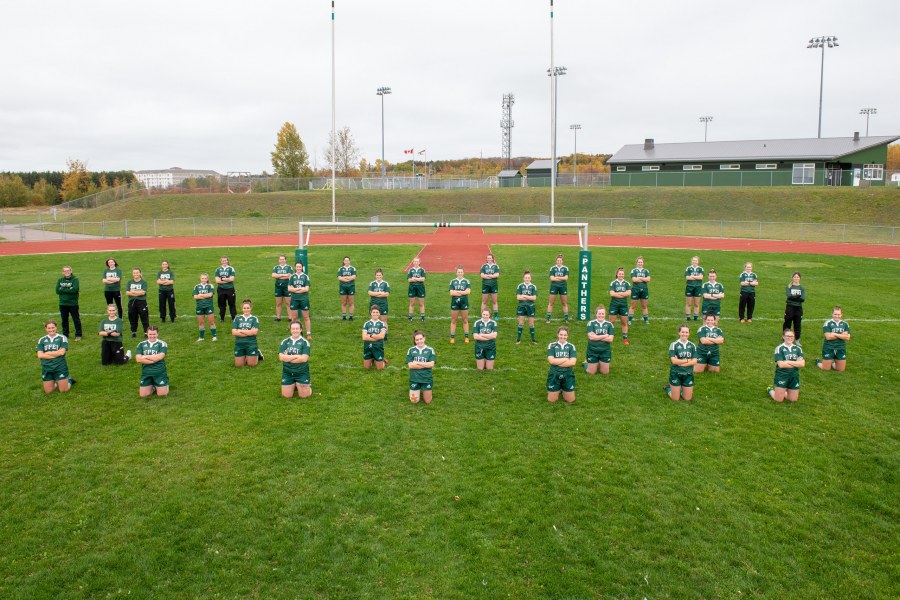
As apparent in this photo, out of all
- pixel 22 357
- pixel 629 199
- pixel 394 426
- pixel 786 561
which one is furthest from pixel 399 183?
pixel 786 561

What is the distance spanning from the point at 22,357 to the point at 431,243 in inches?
1050

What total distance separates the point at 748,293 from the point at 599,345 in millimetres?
7456

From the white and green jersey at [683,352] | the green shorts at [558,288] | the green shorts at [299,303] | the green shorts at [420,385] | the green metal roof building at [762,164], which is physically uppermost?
the green metal roof building at [762,164]

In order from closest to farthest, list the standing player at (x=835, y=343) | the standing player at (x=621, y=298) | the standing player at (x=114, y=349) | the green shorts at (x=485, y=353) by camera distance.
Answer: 1. the standing player at (x=835, y=343)
2. the green shorts at (x=485, y=353)
3. the standing player at (x=114, y=349)
4. the standing player at (x=621, y=298)

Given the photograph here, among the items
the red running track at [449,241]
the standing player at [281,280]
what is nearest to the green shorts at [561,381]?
the standing player at [281,280]

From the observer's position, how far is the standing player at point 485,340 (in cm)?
1275

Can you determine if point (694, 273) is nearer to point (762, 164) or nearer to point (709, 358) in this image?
point (709, 358)

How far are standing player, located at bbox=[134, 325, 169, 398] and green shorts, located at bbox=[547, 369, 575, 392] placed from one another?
7.32 metres

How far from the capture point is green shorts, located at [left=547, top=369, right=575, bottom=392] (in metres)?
11.1

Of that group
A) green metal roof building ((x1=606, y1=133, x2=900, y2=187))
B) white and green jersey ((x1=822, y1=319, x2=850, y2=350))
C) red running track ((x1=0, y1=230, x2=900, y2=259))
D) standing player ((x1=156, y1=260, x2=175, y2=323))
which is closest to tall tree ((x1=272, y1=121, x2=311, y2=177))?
red running track ((x1=0, y1=230, x2=900, y2=259))

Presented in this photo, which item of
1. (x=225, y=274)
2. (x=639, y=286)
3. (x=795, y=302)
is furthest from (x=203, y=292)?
(x=795, y=302)

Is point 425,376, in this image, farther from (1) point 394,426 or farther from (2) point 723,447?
(2) point 723,447

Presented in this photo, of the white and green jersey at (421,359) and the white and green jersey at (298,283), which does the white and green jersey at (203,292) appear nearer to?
the white and green jersey at (298,283)

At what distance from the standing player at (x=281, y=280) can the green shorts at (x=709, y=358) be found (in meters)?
10.7
